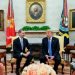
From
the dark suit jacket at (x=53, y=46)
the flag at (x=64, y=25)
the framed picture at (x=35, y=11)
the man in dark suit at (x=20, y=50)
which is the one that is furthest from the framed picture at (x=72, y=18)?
the man in dark suit at (x=20, y=50)

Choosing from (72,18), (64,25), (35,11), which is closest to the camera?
(64,25)

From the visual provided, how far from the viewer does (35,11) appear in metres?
11.5

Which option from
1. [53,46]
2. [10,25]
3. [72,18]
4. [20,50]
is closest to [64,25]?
[72,18]

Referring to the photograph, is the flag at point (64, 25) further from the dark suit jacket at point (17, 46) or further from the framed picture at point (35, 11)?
the dark suit jacket at point (17, 46)

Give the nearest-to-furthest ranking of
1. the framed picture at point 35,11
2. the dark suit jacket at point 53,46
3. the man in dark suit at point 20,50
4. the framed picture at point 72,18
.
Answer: the man in dark suit at point 20,50
the dark suit jacket at point 53,46
the framed picture at point 72,18
the framed picture at point 35,11

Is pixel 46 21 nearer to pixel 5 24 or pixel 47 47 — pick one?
pixel 5 24

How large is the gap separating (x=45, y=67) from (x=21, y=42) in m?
5.74

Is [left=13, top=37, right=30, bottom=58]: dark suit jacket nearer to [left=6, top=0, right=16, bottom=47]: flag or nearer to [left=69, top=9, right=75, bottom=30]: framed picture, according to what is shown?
[left=6, top=0, right=16, bottom=47]: flag

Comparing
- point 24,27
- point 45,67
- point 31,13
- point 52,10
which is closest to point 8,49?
point 24,27

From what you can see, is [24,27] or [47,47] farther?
[24,27]

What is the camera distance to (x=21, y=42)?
7.95m

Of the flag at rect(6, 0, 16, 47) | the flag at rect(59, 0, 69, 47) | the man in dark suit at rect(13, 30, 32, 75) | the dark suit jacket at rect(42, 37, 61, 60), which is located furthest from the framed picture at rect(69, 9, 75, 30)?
the man in dark suit at rect(13, 30, 32, 75)

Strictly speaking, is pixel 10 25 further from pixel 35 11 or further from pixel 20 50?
pixel 20 50

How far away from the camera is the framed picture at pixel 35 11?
11.5 metres
